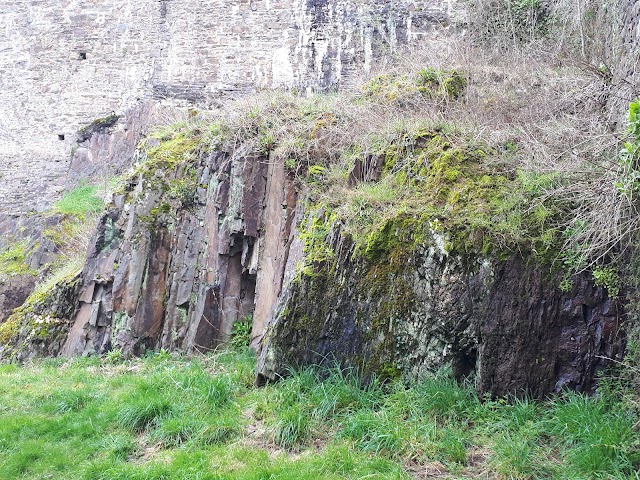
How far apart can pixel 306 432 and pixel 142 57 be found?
42.9 feet

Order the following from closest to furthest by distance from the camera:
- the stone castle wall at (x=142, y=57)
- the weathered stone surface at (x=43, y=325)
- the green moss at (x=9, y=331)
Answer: the weathered stone surface at (x=43, y=325), the green moss at (x=9, y=331), the stone castle wall at (x=142, y=57)

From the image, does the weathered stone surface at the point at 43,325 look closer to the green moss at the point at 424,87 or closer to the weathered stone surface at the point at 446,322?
the weathered stone surface at the point at 446,322

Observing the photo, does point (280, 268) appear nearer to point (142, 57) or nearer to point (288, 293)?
point (288, 293)

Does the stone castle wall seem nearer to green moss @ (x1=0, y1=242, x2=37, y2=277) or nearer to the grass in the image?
green moss @ (x1=0, y1=242, x2=37, y2=277)

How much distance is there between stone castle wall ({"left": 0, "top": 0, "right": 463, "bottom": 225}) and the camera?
12344 millimetres

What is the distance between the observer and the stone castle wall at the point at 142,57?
12.3 metres

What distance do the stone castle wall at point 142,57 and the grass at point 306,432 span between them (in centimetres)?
842

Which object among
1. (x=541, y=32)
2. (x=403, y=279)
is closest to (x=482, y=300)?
(x=403, y=279)

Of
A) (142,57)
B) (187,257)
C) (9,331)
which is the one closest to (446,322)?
(187,257)

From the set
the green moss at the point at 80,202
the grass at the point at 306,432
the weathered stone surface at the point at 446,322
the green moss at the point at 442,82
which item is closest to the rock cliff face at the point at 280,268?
the weathered stone surface at the point at 446,322

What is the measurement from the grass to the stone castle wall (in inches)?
331

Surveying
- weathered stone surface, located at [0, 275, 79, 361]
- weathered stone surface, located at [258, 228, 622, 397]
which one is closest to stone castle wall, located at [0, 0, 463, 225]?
weathered stone surface, located at [0, 275, 79, 361]

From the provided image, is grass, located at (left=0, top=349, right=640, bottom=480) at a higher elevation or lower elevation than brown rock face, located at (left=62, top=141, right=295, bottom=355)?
lower

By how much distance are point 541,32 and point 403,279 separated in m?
6.82
